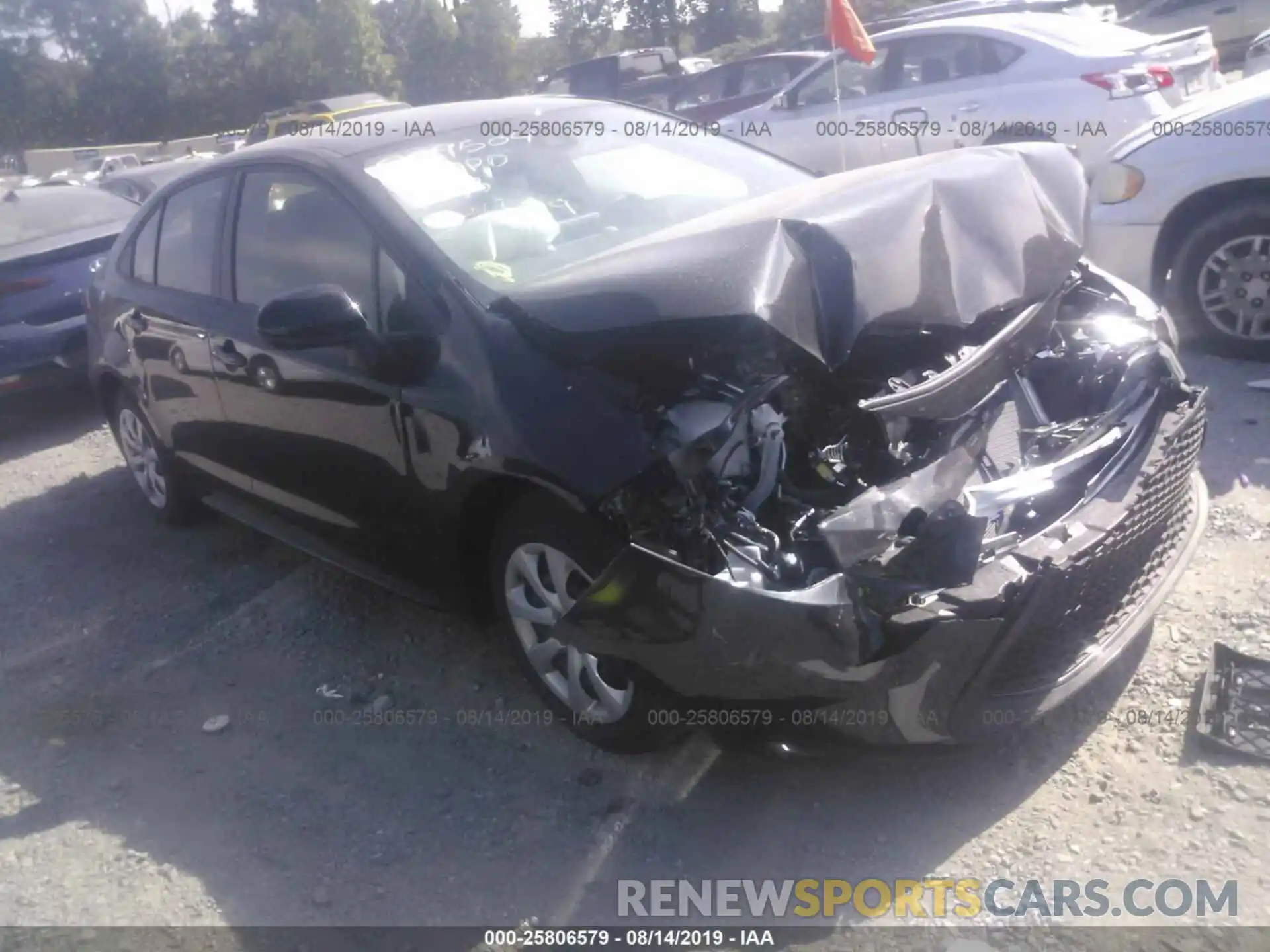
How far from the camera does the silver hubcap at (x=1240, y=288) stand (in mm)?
5297

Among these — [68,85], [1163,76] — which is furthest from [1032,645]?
[68,85]

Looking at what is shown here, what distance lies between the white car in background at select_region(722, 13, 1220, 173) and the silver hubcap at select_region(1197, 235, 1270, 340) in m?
2.51

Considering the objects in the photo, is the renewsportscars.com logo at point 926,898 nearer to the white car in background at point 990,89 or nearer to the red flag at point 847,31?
the white car in background at point 990,89

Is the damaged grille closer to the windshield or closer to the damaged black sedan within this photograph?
the damaged black sedan

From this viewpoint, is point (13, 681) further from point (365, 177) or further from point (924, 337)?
point (924, 337)

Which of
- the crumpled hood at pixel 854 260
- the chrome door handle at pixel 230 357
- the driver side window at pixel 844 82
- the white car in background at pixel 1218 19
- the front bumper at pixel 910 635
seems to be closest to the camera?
the front bumper at pixel 910 635

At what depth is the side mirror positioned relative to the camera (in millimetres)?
3426

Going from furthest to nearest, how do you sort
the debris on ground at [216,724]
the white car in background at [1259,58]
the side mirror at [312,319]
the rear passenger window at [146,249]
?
the white car in background at [1259,58] → the rear passenger window at [146,249] → the debris on ground at [216,724] → the side mirror at [312,319]

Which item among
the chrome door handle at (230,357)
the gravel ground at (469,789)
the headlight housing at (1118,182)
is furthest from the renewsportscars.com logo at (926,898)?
the headlight housing at (1118,182)

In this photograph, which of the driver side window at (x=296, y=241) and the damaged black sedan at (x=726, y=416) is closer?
the damaged black sedan at (x=726, y=416)

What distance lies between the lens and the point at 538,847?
123 inches

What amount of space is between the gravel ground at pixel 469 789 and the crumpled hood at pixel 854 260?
1.11 m

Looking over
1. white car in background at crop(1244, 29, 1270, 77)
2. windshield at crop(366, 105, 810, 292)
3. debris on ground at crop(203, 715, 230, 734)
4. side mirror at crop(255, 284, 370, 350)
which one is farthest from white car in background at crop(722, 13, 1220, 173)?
debris on ground at crop(203, 715, 230, 734)

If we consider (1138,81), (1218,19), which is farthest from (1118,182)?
(1218,19)
